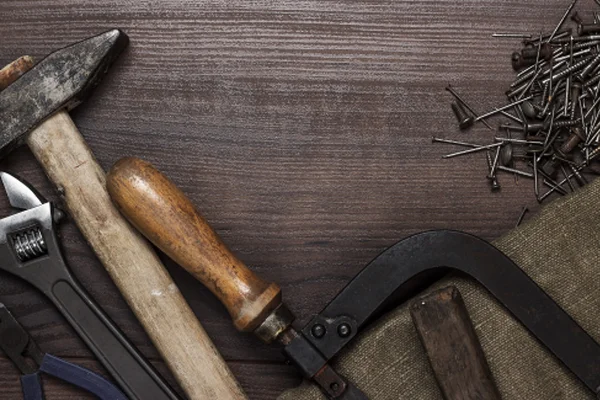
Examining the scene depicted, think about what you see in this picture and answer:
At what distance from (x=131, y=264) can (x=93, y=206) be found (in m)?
0.11

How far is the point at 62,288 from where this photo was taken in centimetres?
142

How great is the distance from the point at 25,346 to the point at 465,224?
788mm

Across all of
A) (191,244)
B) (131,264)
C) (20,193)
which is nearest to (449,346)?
(191,244)

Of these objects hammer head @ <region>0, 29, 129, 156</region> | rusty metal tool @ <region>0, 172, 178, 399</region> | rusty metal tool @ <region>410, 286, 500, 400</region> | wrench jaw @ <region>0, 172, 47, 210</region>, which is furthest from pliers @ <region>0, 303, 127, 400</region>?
rusty metal tool @ <region>410, 286, 500, 400</region>

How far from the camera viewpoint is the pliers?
4.63ft

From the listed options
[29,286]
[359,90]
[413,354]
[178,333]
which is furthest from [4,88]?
[413,354]

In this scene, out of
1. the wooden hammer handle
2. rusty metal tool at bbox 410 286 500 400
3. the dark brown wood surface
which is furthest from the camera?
the dark brown wood surface

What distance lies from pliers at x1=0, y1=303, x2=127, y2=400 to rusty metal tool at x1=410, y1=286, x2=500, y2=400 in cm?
52

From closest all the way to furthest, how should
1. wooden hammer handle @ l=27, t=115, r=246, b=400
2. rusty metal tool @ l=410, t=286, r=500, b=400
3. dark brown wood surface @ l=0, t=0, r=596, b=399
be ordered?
1. rusty metal tool @ l=410, t=286, r=500, b=400
2. wooden hammer handle @ l=27, t=115, r=246, b=400
3. dark brown wood surface @ l=0, t=0, r=596, b=399

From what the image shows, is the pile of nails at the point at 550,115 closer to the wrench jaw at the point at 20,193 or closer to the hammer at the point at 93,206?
the hammer at the point at 93,206

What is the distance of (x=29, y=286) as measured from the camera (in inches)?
58.2

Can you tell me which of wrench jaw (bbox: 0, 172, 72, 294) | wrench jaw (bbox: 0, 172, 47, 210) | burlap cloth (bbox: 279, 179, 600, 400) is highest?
wrench jaw (bbox: 0, 172, 47, 210)

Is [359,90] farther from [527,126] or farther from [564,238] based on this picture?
[564,238]

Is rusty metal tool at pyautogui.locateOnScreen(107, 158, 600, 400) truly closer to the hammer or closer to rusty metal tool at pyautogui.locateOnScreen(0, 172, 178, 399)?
the hammer
